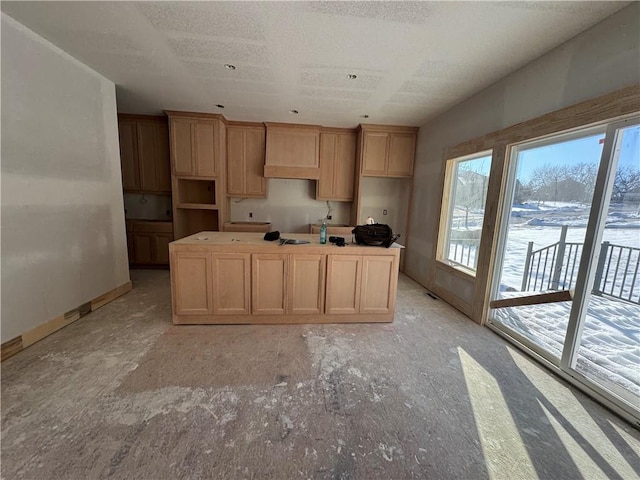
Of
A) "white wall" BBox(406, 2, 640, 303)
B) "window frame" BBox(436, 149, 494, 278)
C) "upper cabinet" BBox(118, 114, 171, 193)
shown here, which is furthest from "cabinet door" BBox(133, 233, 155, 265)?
"window frame" BBox(436, 149, 494, 278)

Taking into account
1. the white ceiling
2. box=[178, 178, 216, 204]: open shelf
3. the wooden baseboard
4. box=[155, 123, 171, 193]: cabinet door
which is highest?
the white ceiling

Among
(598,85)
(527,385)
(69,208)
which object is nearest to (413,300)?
(527,385)

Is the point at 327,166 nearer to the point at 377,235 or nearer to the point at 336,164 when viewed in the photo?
the point at 336,164

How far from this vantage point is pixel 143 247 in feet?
14.6

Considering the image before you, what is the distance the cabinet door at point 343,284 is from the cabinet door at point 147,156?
378 centimetres

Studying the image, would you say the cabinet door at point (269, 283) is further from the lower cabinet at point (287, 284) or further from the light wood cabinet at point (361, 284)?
the light wood cabinet at point (361, 284)

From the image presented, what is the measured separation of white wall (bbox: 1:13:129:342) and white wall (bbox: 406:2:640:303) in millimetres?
4465

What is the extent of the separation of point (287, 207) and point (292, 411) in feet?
13.1

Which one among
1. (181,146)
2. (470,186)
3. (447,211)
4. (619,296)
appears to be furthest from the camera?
(181,146)

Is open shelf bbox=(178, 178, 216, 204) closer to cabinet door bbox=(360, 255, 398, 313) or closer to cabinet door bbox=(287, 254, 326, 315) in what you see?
cabinet door bbox=(287, 254, 326, 315)

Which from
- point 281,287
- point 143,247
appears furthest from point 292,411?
point 143,247

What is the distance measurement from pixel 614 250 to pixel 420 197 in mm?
2668

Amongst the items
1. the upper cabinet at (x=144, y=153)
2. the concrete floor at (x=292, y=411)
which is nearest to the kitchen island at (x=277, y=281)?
the concrete floor at (x=292, y=411)

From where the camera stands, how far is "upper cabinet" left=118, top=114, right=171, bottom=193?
14.1 feet
